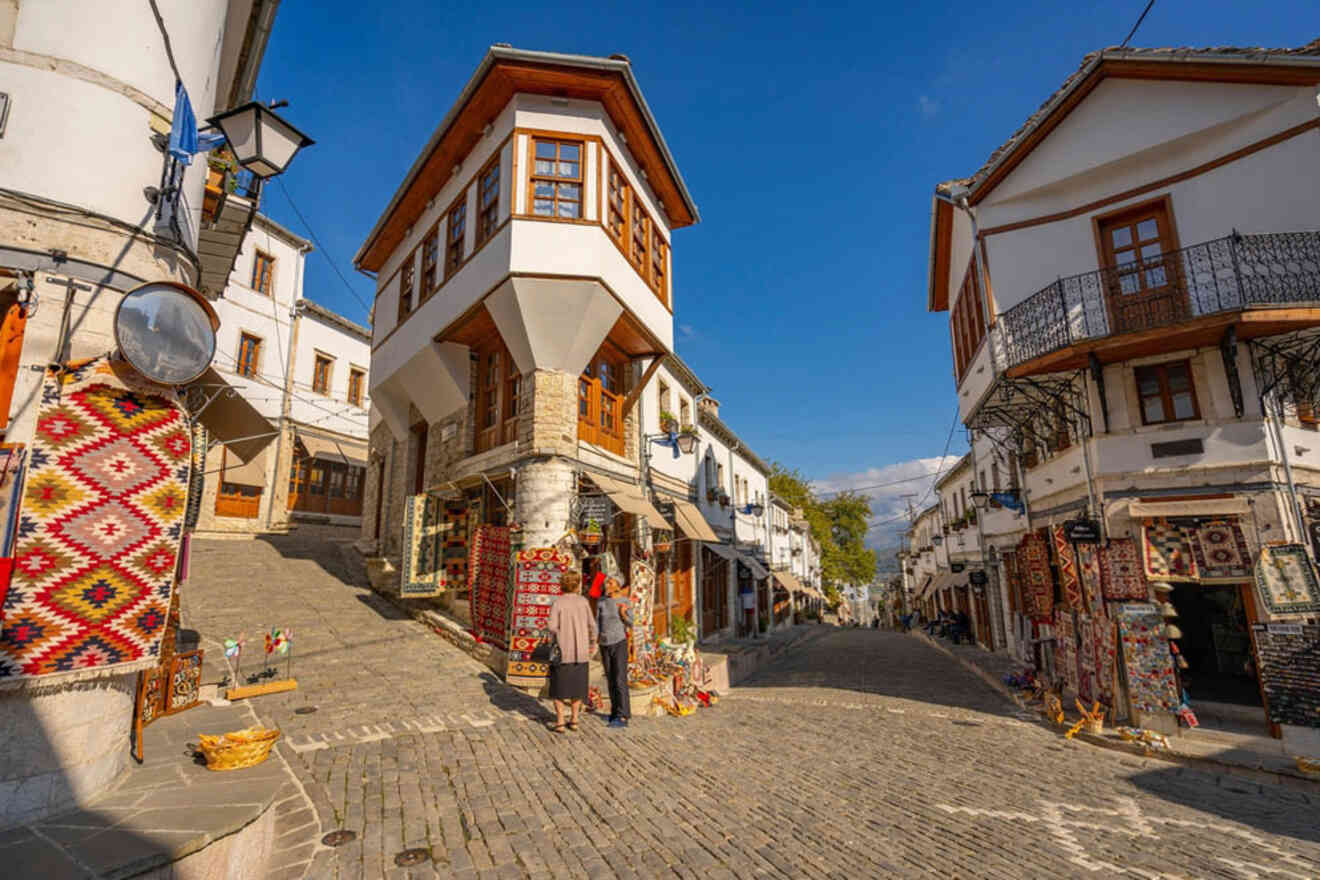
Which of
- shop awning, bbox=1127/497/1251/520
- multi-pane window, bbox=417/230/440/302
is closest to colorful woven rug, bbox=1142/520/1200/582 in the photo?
shop awning, bbox=1127/497/1251/520

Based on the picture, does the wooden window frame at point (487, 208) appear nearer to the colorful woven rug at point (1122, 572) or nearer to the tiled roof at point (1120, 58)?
the tiled roof at point (1120, 58)

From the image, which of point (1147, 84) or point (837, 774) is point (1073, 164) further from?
point (837, 774)

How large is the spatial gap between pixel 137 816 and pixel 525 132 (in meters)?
10.4

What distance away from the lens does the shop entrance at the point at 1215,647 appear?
991cm

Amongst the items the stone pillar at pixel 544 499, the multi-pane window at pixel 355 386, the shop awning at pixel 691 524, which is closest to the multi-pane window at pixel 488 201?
the stone pillar at pixel 544 499

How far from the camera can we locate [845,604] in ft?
198

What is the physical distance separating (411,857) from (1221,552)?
10.6 meters

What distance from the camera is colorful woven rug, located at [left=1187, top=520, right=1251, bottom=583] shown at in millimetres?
8227

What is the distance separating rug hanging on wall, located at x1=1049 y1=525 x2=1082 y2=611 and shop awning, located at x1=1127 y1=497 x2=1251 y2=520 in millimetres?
979

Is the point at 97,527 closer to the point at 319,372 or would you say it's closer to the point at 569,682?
the point at 569,682

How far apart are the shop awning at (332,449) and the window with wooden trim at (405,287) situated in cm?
832

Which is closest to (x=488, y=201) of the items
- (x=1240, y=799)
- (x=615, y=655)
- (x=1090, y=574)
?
(x=615, y=655)

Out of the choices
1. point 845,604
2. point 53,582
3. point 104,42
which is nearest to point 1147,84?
point 104,42

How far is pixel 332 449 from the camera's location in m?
22.2
